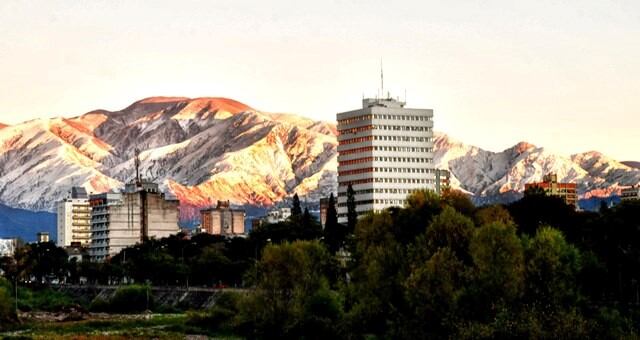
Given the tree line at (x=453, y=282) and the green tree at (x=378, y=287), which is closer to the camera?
the tree line at (x=453, y=282)

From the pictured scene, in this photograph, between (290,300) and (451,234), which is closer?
(451,234)

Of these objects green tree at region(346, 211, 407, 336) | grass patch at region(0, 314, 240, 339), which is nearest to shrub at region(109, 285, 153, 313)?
grass patch at region(0, 314, 240, 339)

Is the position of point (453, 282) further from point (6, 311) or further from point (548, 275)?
point (6, 311)

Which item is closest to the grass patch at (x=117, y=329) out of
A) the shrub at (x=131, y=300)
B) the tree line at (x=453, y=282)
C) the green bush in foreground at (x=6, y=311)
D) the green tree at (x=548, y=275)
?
the green bush in foreground at (x=6, y=311)

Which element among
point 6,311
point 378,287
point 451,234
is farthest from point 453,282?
point 6,311

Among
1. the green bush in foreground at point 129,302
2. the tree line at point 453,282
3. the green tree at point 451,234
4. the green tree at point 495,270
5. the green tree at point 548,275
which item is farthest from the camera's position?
the green bush in foreground at point 129,302

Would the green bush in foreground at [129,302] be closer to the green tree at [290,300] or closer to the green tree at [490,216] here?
the green tree at [290,300]

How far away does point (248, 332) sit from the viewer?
117562 mm

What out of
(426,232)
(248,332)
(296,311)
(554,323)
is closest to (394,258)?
(426,232)

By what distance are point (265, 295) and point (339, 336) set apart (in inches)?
355

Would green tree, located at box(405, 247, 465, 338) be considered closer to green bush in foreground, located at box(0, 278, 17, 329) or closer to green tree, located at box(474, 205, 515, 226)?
green tree, located at box(474, 205, 515, 226)

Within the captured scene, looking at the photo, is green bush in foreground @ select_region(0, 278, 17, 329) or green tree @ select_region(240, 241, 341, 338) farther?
green bush in foreground @ select_region(0, 278, 17, 329)

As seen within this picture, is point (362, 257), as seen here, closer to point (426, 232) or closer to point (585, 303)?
point (426, 232)

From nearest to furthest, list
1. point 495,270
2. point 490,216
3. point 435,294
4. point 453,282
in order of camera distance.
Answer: point 495,270 → point 435,294 → point 453,282 → point 490,216
